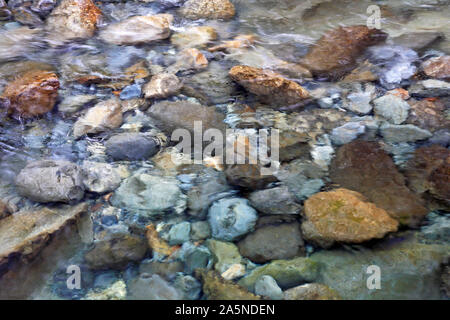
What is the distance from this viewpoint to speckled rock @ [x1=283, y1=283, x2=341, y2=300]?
2.17 meters

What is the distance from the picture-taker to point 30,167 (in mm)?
2908

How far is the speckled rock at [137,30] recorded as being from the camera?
478 cm

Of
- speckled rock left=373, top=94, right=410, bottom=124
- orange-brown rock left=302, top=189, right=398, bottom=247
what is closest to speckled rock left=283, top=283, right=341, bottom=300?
orange-brown rock left=302, top=189, right=398, bottom=247

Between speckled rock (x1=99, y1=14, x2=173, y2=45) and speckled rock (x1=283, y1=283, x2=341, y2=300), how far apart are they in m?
3.72

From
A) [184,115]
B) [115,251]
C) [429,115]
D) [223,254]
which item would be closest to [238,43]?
[184,115]

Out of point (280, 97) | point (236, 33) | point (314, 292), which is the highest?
point (236, 33)

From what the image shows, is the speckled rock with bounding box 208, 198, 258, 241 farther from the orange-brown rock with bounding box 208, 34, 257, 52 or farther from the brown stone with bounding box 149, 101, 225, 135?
the orange-brown rock with bounding box 208, 34, 257, 52

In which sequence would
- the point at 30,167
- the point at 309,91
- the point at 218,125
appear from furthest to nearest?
the point at 309,91 < the point at 218,125 < the point at 30,167

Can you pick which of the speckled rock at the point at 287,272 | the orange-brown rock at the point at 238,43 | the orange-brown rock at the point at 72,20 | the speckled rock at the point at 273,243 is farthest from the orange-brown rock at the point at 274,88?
the orange-brown rock at the point at 72,20

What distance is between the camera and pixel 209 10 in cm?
529

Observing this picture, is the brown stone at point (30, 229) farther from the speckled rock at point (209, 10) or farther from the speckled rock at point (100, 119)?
the speckled rock at point (209, 10)
